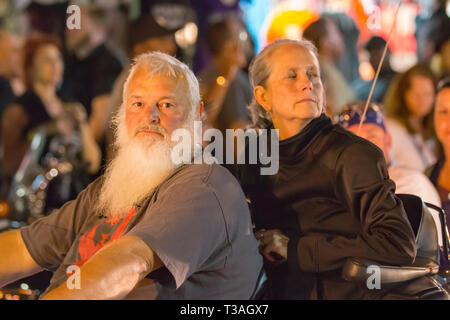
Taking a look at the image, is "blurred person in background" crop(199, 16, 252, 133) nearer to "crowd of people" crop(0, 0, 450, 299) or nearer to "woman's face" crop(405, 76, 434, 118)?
"woman's face" crop(405, 76, 434, 118)

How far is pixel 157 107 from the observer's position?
3176 mm

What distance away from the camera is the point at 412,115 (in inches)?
256

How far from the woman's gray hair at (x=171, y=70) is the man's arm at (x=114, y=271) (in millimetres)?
875

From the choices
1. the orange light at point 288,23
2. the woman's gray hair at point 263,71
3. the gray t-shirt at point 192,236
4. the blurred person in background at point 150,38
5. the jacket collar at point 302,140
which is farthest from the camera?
the orange light at point 288,23

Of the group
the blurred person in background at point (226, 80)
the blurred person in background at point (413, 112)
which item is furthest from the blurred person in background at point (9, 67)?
the blurred person in background at point (413, 112)

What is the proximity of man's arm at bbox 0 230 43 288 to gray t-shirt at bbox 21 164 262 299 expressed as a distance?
15cm

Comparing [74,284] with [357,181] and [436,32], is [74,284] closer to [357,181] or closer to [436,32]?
[357,181]

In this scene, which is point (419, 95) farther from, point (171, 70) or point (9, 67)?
point (9, 67)

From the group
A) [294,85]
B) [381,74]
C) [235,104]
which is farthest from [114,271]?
[381,74]

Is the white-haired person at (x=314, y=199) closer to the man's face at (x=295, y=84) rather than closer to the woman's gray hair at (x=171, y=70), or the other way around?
the man's face at (x=295, y=84)

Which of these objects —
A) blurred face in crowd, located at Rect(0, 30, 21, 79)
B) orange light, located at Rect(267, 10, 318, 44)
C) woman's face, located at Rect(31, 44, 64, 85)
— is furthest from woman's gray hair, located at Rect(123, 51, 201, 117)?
orange light, located at Rect(267, 10, 318, 44)

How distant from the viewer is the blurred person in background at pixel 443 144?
171 inches
